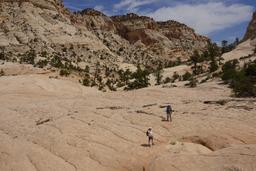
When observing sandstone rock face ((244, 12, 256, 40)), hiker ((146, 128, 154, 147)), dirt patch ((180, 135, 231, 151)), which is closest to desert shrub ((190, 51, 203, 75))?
sandstone rock face ((244, 12, 256, 40))

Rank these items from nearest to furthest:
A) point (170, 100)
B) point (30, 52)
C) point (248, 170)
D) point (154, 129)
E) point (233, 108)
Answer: point (248, 170), point (154, 129), point (233, 108), point (170, 100), point (30, 52)

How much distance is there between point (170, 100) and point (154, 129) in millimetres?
13138

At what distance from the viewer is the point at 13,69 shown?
76.6m

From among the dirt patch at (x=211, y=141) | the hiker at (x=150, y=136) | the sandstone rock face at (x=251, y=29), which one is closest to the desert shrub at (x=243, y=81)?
the dirt patch at (x=211, y=141)

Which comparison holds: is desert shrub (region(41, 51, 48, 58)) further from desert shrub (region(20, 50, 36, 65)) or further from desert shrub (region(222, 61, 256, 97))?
desert shrub (region(222, 61, 256, 97))

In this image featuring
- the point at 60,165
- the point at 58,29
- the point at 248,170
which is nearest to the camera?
the point at 248,170

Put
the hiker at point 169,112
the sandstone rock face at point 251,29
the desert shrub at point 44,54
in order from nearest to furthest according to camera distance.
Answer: the hiker at point 169,112 → the desert shrub at point 44,54 → the sandstone rock face at point 251,29

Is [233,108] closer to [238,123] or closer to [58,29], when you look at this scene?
[238,123]

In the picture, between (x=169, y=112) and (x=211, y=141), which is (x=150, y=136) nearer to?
(x=211, y=141)

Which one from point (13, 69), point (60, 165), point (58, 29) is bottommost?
point (60, 165)

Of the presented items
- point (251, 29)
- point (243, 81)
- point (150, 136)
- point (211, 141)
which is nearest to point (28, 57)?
point (243, 81)

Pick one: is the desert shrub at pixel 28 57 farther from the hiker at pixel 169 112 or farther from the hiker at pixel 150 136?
the hiker at pixel 150 136

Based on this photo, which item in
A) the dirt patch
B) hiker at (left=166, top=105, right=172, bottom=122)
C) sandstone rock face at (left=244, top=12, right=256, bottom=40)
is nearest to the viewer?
the dirt patch

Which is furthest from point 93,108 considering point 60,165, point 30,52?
point 30,52
